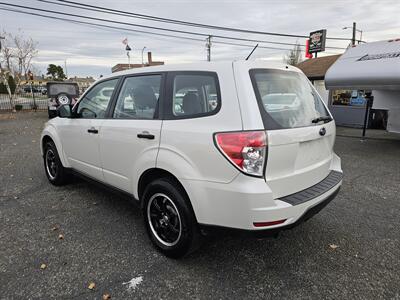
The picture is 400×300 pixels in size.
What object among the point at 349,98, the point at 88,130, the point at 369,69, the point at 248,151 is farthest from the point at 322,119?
the point at 349,98

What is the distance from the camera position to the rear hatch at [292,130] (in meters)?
2.13

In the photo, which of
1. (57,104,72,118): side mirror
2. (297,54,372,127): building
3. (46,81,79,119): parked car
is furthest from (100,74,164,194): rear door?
(46,81,79,119): parked car

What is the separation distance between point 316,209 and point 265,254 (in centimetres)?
73

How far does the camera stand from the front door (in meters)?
3.38

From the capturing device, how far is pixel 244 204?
203 centimetres

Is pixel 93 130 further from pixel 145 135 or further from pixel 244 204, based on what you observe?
pixel 244 204

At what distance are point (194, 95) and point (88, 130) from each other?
1667mm

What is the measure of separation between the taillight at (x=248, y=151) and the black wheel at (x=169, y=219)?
615mm

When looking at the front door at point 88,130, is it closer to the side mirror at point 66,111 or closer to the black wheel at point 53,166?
the side mirror at point 66,111

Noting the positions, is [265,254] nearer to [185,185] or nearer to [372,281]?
[372,281]

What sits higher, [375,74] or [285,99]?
[375,74]

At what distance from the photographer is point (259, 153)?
204 centimetres

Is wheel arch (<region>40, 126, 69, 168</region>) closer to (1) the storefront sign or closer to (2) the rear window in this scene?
(2) the rear window

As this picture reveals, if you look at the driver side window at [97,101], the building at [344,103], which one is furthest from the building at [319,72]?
the driver side window at [97,101]
